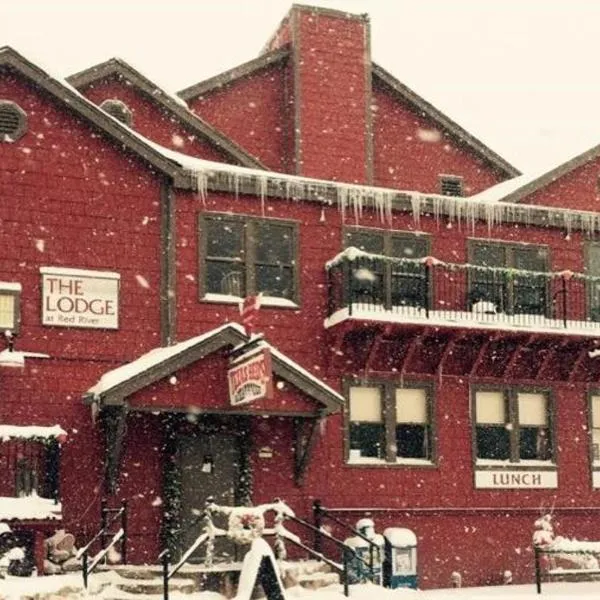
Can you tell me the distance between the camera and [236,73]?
2656cm

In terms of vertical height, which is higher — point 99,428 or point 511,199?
point 511,199

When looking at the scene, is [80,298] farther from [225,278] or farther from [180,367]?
[225,278]

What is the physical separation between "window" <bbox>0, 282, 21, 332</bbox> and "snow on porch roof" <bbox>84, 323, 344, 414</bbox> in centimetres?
166

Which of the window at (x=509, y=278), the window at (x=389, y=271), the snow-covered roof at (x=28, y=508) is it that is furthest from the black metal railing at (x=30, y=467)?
the window at (x=509, y=278)

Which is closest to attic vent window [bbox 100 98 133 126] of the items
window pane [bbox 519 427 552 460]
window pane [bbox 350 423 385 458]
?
window pane [bbox 350 423 385 458]

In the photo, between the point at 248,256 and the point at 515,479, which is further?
the point at 515,479

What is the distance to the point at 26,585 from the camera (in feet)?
51.8

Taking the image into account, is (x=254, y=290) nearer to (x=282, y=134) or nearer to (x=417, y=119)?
(x=282, y=134)

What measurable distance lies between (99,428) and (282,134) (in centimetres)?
890

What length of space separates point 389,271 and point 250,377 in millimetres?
5053

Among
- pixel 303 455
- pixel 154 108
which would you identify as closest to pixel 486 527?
pixel 303 455

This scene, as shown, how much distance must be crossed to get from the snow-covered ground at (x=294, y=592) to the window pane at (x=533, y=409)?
3.60m

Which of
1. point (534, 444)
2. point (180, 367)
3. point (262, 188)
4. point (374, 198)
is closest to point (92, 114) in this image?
point (262, 188)

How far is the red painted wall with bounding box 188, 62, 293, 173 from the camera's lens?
2645 centimetres
